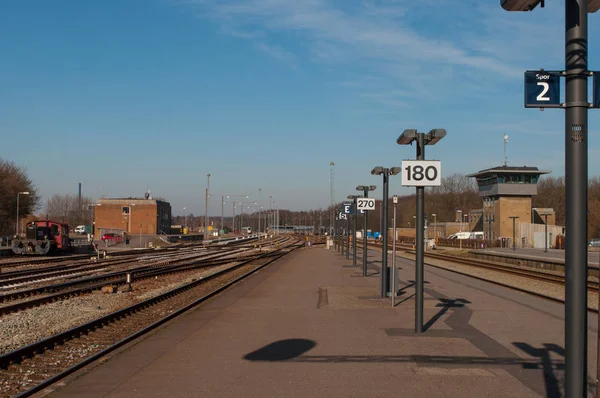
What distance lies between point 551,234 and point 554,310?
2176 inches

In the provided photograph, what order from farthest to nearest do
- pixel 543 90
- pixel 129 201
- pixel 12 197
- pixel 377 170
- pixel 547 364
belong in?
pixel 129 201 → pixel 12 197 → pixel 377 170 → pixel 547 364 → pixel 543 90

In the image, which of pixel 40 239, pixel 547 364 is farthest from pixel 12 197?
pixel 547 364

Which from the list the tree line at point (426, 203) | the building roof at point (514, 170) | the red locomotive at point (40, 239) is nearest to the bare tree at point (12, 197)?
the tree line at point (426, 203)

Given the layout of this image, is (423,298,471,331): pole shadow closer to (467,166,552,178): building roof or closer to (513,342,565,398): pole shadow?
(513,342,565,398): pole shadow

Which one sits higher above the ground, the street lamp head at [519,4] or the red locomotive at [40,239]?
the street lamp head at [519,4]

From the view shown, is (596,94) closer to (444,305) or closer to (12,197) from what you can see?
(444,305)

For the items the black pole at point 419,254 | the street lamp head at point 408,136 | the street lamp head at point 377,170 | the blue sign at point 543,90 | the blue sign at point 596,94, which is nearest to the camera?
the blue sign at point 596,94

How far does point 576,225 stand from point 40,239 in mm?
41714

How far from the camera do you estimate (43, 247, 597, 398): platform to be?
717 cm

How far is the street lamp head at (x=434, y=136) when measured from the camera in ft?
37.5

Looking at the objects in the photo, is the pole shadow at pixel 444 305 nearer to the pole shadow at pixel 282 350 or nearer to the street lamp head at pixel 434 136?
the pole shadow at pixel 282 350

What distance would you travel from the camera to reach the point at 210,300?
54.1ft

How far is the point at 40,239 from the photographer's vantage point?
41.5m

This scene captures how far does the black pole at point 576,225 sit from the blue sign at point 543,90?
366 millimetres
